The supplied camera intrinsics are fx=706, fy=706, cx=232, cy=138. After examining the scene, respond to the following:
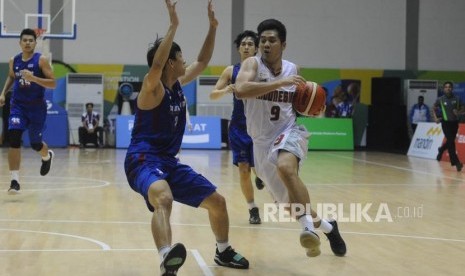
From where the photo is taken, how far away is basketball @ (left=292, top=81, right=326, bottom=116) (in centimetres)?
581

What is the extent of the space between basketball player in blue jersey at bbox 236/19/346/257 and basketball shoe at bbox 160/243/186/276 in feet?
4.70

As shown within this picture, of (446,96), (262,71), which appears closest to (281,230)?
(262,71)

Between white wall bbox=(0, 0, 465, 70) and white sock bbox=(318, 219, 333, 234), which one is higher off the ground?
white wall bbox=(0, 0, 465, 70)

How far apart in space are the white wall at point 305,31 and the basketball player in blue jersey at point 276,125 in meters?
18.6

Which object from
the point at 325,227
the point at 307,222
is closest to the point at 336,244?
the point at 325,227

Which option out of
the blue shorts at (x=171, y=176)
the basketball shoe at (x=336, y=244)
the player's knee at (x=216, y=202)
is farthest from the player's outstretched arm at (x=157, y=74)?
the basketball shoe at (x=336, y=244)

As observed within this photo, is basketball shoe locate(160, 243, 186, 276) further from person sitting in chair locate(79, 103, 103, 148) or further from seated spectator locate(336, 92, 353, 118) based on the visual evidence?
seated spectator locate(336, 92, 353, 118)

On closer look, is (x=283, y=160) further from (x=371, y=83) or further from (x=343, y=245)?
(x=371, y=83)

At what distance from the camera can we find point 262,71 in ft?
19.6

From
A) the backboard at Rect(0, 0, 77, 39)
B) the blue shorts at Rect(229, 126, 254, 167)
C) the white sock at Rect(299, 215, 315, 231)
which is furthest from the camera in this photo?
the backboard at Rect(0, 0, 77, 39)

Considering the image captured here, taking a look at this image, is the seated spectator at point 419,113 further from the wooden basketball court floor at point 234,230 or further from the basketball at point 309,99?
the basketball at point 309,99

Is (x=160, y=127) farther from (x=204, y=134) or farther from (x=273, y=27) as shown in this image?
(x=204, y=134)

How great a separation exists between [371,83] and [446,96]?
31.4 feet

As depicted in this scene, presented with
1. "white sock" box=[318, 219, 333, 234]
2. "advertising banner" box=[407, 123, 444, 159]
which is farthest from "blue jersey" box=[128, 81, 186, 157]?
"advertising banner" box=[407, 123, 444, 159]
